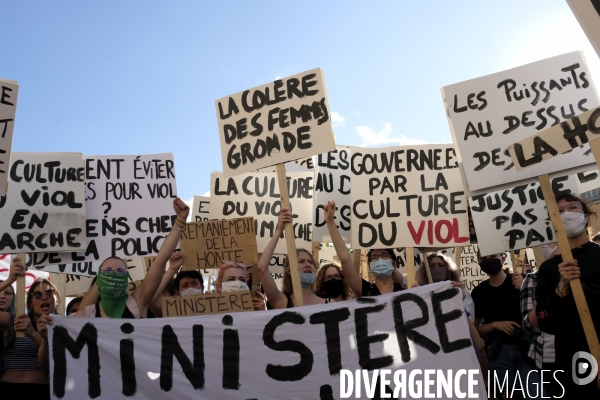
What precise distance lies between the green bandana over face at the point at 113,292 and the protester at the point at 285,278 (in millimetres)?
1128

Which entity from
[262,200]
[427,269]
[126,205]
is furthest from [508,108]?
[126,205]

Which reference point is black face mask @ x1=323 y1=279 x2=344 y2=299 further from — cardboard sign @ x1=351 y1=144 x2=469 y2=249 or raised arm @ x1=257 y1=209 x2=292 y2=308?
cardboard sign @ x1=351 y1=144 x2=469 y2=249

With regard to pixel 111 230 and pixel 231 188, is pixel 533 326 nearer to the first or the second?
pixel 231 188

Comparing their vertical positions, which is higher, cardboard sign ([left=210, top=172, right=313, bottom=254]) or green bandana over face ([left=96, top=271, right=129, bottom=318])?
cardboard sign ([left=210, top=172, right=313, bottom=254])

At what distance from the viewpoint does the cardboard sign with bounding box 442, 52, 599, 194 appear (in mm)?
5371

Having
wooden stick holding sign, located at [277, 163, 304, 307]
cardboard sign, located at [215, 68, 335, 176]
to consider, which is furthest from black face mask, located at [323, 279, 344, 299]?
cardboard sign, located at [215, 68, 335, 176]

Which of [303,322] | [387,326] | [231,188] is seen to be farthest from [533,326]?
[231,188]

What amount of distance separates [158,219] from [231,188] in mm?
1045

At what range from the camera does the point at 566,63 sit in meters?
5.45

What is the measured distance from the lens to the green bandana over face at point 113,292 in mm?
4461

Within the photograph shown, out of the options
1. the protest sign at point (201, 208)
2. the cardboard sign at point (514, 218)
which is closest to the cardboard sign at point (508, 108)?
the cardboard sign at point (514, 218)

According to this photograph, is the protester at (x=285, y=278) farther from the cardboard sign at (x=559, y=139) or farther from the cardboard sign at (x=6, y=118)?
the cardboard sign at (x=6, y=118)

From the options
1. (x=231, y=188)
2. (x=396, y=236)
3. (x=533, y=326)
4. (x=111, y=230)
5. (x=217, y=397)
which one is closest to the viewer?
(x=217, y=397)
